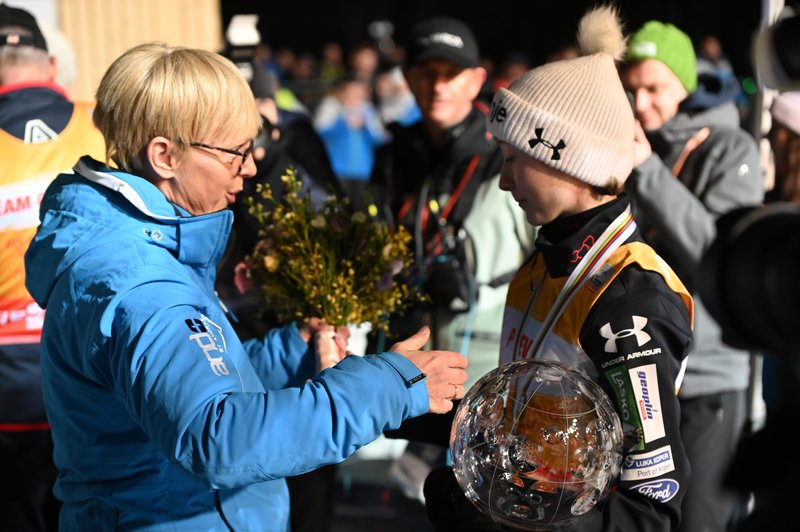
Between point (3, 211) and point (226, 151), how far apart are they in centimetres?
153

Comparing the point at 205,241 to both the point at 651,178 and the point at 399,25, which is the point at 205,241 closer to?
the point at 651,178

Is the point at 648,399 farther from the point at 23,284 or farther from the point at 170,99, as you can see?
the point at 23,284

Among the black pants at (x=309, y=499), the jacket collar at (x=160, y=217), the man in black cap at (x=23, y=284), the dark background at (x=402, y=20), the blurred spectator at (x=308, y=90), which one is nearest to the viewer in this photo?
the jacket collar at (x=160, y=217)

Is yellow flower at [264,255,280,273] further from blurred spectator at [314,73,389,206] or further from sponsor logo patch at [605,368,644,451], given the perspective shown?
blurred spectator at [314,73,389,206]

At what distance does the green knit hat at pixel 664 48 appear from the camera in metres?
3.78

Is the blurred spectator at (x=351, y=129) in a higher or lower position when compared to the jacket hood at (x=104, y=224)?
lower

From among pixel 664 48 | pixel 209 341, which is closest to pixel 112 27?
pixel 664 48

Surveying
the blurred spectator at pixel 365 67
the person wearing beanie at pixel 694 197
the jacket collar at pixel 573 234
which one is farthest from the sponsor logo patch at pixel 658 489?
the blurred spectator at pixel 365 67

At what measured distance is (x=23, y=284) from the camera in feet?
11.0

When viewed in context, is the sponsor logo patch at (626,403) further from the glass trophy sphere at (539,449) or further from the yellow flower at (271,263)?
the yellow flower at (271,263)

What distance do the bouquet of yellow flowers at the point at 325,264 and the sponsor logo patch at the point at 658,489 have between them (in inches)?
39.0

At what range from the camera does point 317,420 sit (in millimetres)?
1763

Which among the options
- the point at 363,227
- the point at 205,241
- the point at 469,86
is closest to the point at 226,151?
the point at 205,241

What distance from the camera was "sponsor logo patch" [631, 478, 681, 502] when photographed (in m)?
1.93
